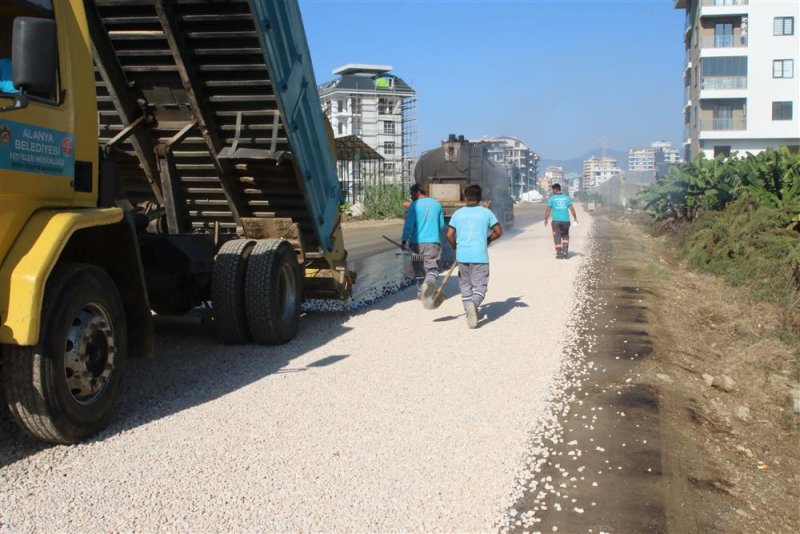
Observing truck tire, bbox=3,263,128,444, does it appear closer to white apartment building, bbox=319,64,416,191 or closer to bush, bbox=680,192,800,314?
bush, bbox=680,192,800,314

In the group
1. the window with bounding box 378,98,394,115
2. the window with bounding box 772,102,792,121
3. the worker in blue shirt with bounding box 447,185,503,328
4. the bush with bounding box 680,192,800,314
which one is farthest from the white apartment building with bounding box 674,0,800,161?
the worker in blue shirt with bounding box 447,185,503,328

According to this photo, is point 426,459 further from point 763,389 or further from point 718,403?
point 763,389

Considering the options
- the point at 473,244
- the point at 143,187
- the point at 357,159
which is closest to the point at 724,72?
the point at 357,159

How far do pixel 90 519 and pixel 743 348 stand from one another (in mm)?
6806

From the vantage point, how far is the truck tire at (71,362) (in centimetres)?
433

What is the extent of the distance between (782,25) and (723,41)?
3.83 meters

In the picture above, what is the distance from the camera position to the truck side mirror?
3.92 m

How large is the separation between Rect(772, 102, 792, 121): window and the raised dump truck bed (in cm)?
5100

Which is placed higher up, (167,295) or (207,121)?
(207,121)

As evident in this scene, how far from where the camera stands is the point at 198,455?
4.50 metres

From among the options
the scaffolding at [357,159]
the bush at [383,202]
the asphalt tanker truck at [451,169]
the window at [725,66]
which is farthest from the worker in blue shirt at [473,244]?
the window at [725,66]

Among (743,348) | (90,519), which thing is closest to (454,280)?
(743,348)

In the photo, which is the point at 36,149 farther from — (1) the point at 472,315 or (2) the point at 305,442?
(1) the point at 472,315

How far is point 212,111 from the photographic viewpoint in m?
7.33
